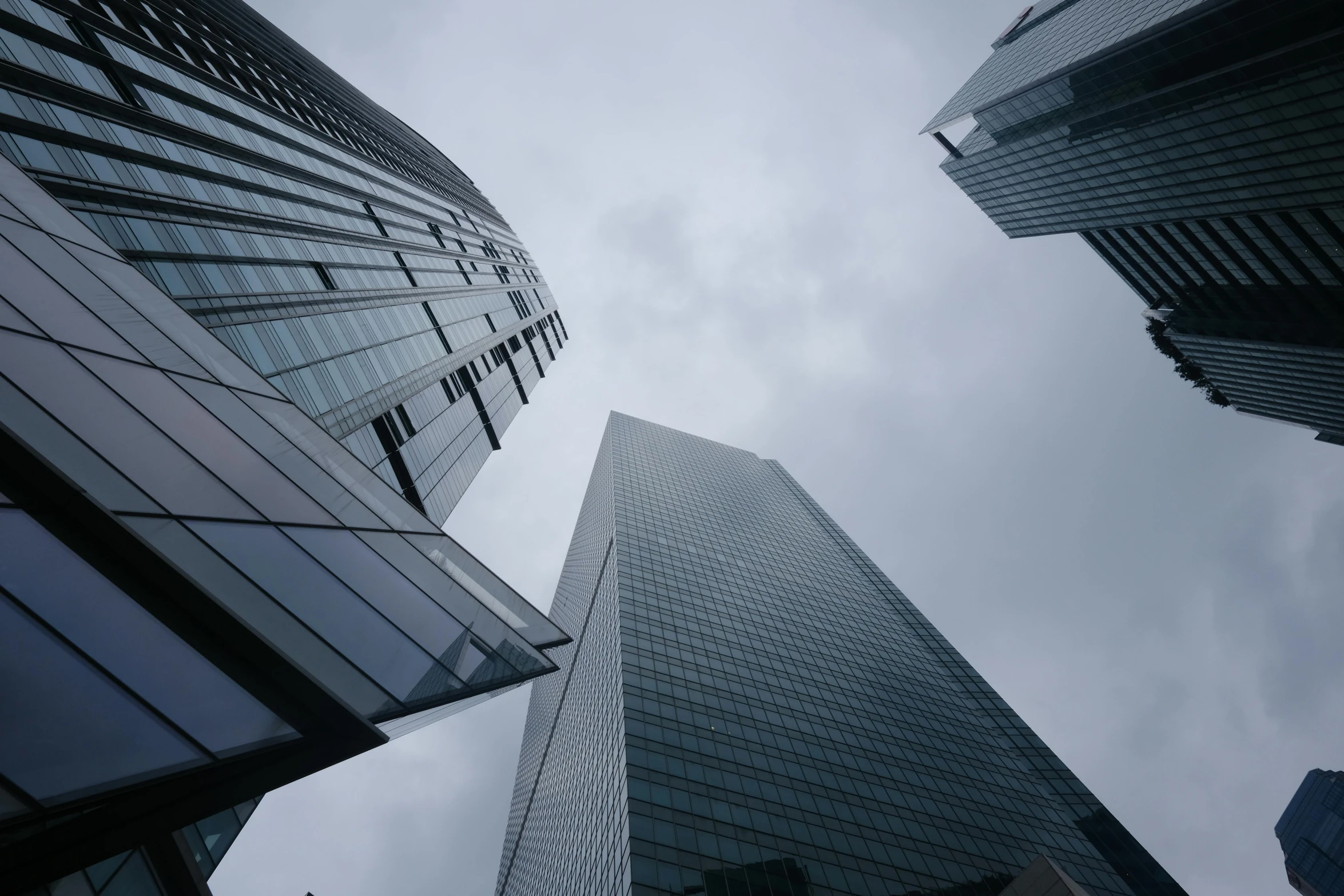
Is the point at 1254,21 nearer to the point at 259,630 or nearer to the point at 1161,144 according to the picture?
the point at 1161,144

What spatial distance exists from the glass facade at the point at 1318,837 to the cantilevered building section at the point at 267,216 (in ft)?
724

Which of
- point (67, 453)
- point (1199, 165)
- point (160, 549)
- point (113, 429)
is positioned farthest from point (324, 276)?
point (1199, 165)

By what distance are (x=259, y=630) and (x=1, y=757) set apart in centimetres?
218

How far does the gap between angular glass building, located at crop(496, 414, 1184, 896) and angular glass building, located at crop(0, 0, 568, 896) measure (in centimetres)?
2986

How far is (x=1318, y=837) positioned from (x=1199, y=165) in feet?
604

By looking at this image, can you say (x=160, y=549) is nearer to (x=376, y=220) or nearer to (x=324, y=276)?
(x=324, y=276)

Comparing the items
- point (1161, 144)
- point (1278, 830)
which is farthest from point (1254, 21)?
point (1278, 830)

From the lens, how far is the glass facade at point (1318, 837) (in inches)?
6432

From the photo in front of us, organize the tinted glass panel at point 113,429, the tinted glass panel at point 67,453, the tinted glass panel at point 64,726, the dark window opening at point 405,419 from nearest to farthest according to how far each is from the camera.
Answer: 1. the tinted glass panel at point 64,726
2. the tinted glass panel at point 67,453
3. the tinted glass panel at point 113,429
4. the dark window opening at point 405,419

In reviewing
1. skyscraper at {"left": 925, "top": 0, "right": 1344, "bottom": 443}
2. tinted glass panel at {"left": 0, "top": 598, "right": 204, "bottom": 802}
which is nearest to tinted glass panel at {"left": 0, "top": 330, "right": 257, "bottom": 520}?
tinted glass panel at {"left": 0, "top": 598, "right": 204, "bottom": 802}

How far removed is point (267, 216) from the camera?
2944 cm

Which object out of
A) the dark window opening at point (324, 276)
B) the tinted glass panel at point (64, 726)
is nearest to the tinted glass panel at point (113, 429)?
the tinted glass panel at point (64, 726)

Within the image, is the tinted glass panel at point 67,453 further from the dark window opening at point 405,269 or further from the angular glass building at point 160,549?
the dark window opening at point 405,269

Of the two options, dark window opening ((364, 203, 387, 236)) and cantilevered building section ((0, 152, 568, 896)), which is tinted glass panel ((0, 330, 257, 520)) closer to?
cantilevered building section ((0, 152, 568, 896))
